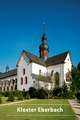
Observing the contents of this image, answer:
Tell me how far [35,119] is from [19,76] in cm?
4674

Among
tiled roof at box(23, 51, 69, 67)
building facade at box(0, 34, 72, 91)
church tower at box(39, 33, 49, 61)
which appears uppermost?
church tower at box(39, 33, 49, 61)

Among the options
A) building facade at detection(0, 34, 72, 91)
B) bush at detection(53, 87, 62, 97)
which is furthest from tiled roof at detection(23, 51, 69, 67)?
bush at detection(53, 87, 62, 97)

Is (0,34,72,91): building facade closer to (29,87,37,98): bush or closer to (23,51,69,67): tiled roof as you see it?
(23,51,69,67): tiled roof

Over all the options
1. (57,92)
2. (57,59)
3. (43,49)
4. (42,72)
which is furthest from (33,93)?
(43,49)

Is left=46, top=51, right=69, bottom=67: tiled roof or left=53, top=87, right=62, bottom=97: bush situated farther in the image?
left=46, top=51, right=69, bottom=67: tiled roof

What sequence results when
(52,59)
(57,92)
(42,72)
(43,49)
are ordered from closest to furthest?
1. (57,92)
2. (42,72)
3. (52,59)
4. (43,49)

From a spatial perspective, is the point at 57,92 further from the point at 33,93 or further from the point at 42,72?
the point at 42,72

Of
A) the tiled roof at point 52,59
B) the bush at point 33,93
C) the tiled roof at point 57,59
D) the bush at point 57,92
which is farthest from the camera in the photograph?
the tiled roof at point 52,59

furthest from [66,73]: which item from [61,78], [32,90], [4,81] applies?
[4,81]

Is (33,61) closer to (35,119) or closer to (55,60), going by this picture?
(55,60)

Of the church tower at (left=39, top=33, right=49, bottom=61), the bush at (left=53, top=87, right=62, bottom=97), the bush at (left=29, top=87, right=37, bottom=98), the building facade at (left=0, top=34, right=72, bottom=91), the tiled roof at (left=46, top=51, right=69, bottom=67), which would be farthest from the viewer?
the church tower at (left=39, top=33, right=49, bottom=61)

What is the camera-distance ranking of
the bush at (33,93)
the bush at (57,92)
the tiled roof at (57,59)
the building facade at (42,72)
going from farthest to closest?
the tiled roof at (57,59) → the building facade at (42,72) → the bush at (57,92) → the bush at (33,93)

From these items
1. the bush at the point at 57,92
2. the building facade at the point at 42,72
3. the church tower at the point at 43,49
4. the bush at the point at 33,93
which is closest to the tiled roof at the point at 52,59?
the building facade at the point at 42,72

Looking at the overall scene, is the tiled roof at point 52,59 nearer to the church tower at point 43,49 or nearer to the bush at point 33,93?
the church tower at point 43,49
